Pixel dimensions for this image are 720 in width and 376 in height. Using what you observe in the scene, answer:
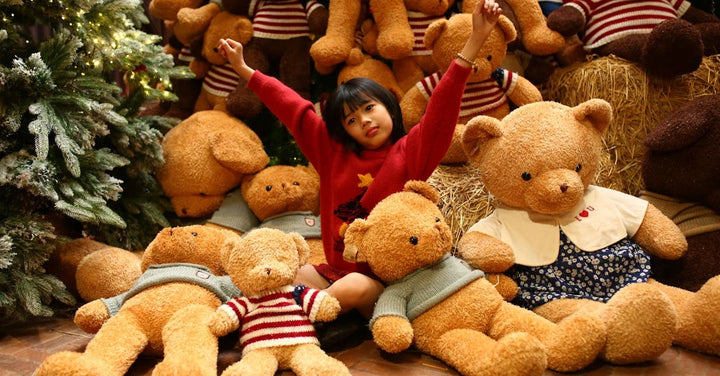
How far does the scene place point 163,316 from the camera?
169 centimetres

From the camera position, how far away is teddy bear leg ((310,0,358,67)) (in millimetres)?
2572

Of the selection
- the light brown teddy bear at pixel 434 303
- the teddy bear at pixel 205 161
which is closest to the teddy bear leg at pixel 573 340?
the light brown teddy bear at pixel 434 303

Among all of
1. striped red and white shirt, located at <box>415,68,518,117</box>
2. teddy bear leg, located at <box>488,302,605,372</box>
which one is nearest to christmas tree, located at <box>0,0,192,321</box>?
striped red and white shirt, located at <box>415,68,518,117</box>

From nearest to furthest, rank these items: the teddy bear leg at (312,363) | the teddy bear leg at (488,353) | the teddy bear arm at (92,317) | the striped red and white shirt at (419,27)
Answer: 1. the teddy bear leg at (488,353)
2. the teddy bear leg at (312,363)
3. the teddy bear arm at (92,317)
4. the striped red and white shirt at (419,27)

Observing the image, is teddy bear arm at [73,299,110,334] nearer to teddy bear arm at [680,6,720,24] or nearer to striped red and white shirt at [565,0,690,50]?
striped red and white shirt at [565,0,690,50]

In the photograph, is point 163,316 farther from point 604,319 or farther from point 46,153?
point 604,319

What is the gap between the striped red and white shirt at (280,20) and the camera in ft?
9.36

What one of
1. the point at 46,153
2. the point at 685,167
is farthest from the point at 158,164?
the point at 685,167

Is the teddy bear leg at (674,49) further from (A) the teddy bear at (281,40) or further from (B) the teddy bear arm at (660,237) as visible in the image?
(A) the teddy bear at (281,40)

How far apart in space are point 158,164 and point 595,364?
196cm

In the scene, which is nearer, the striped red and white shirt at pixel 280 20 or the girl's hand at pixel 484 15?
the girl's hand at pixel 484 15

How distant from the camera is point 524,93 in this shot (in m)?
2.47

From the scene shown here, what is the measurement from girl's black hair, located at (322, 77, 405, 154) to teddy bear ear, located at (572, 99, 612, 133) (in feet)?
2.11

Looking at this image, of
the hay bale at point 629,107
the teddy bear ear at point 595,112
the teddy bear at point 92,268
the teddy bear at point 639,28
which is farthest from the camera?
the hay bale at point 629,107
